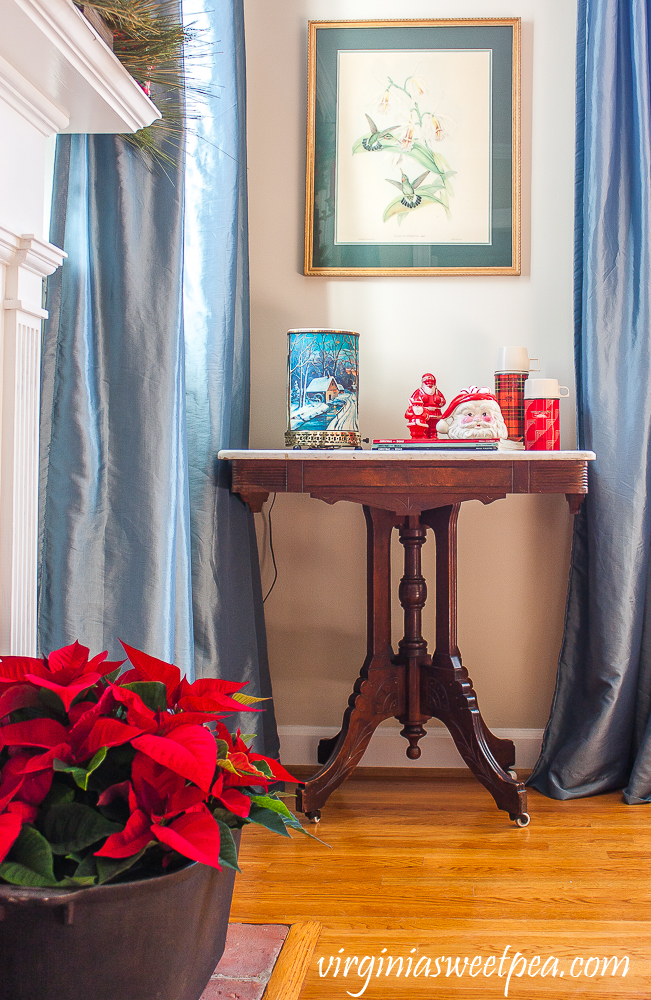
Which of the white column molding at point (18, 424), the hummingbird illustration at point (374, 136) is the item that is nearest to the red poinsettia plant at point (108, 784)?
the white column molding at point (18, 424)

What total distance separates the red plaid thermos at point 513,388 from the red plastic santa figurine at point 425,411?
18 centimetres

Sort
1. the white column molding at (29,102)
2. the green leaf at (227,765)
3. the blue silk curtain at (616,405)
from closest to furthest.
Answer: the green leaf at (227,765) → the white column molding at (29,102) → the blue silk curtain at (616,405)

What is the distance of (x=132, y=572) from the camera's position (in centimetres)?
127

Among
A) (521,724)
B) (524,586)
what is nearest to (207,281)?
(524,586)

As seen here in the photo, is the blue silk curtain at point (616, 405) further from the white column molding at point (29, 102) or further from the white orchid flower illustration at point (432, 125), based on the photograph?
the white column molding at point (29, 102)

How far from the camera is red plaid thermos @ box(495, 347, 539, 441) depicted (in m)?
1.95

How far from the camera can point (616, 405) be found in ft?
6.25

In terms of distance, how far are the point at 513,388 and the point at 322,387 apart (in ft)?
1.62

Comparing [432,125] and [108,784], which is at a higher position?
[432,125]

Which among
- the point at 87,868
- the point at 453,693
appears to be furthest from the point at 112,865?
the point at 453,693

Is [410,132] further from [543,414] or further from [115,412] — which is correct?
[115,412]

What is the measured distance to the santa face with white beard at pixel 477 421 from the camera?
1.74 metres

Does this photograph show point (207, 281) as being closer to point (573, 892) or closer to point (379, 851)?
point (379, 851)

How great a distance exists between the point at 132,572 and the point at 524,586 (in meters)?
1.18
